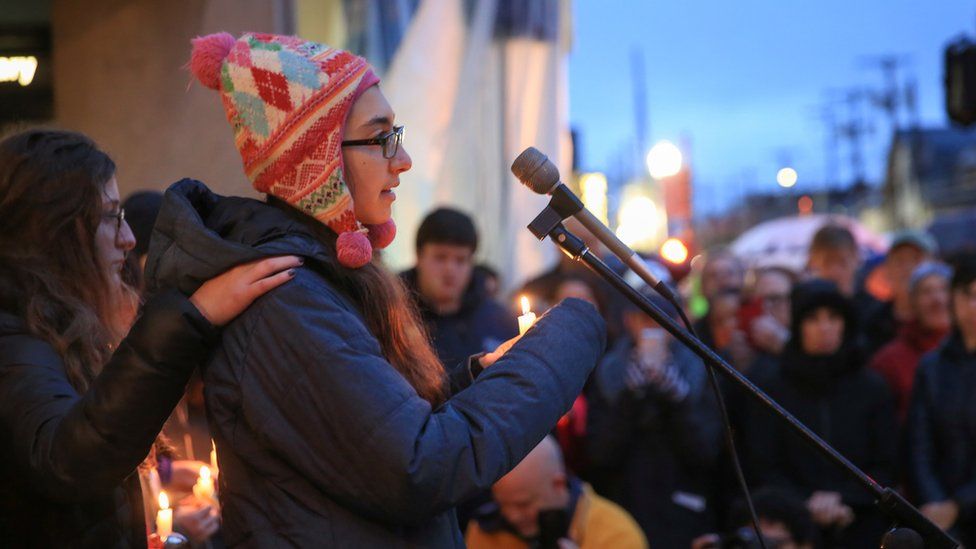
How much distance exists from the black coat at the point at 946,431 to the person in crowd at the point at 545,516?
172 centimetres

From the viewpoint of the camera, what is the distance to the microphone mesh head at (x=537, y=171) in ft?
8.71

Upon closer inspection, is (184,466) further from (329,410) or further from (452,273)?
(452,273)

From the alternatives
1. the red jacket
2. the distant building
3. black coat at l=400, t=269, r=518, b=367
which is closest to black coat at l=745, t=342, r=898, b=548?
the red jacket

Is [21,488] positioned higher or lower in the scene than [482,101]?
lower

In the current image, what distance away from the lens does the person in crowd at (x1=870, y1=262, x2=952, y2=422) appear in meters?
6.93

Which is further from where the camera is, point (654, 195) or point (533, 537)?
point (654, 195)

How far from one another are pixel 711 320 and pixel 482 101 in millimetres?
2245

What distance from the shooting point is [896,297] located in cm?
818

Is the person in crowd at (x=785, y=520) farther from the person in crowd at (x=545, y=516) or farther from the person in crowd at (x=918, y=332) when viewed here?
the person in crowd at (x=918, y=332)

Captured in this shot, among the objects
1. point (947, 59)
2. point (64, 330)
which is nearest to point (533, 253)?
point (947, 59)

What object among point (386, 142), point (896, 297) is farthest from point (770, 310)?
point (386, 142)

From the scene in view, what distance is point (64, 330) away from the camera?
294cm

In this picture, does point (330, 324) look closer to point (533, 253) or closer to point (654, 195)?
point (533, 253)

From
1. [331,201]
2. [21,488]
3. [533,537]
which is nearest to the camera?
[331,201]
